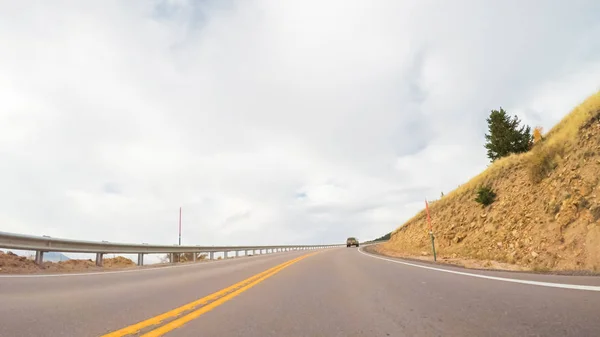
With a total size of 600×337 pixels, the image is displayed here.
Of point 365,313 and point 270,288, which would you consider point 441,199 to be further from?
point 365,313

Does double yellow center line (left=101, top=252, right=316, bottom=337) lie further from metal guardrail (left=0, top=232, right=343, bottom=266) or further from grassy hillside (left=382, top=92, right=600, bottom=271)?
grassy hillside (left=382, top=92, right=600, bottom=271)

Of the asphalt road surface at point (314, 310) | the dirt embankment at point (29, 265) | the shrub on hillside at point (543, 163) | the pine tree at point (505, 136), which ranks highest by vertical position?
the pine tree at point (505, 136)

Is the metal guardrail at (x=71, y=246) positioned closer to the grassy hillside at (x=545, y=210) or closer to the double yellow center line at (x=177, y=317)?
the double yellow center line at (x=177, y=317)

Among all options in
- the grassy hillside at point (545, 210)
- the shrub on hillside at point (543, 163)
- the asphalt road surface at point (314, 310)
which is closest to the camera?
the asphalt road surface at point (314, 310)

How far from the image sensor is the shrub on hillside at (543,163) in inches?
647

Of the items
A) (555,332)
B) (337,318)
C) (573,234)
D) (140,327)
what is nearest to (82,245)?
(140,327)

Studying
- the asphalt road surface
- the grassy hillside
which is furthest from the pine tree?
the asphalt road surface

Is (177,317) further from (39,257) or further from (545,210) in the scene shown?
(545,210)

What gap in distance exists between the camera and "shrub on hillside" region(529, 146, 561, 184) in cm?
1643

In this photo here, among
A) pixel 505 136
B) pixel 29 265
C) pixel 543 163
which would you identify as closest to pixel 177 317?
pixel 29 265

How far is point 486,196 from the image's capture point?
21266mm

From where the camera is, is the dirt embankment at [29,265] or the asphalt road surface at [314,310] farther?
the dirt embankment at [29,265]

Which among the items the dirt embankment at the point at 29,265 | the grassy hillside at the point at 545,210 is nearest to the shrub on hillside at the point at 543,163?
the grassy hillside at the point at 545,210

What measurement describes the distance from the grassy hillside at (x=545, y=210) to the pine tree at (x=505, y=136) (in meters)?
4.30
